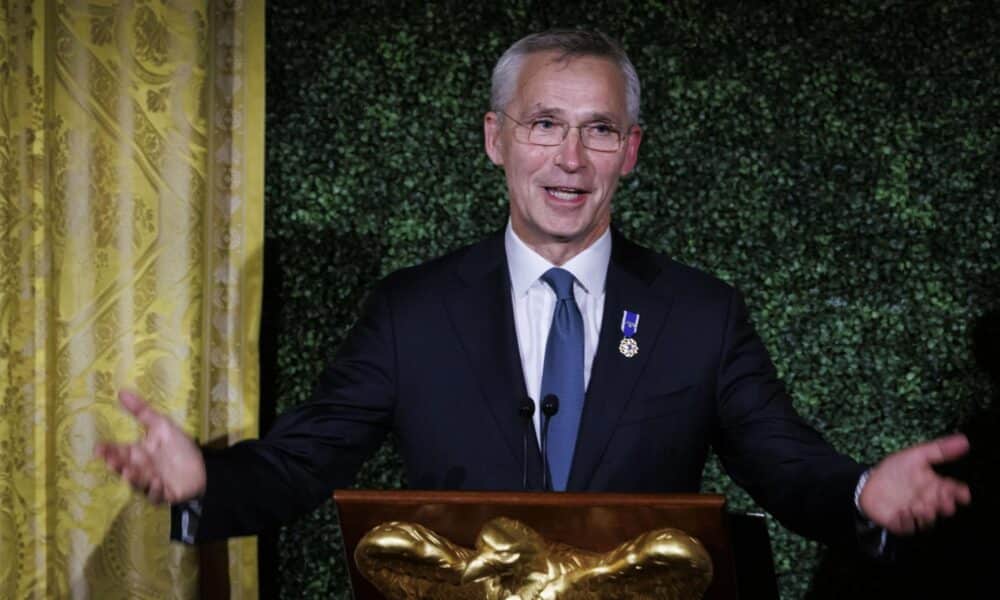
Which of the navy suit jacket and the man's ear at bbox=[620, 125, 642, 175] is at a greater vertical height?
the man's ear at bbox=[620, 125, 642, 175]

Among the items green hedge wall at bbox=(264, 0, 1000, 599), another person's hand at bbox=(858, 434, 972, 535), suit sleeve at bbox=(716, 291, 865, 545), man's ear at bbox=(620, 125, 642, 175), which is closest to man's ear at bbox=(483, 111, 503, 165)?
man's ear at bbox=(620, 125, 642, 175)

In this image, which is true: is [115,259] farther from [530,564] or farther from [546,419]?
[530,564]

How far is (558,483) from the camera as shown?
1923mm

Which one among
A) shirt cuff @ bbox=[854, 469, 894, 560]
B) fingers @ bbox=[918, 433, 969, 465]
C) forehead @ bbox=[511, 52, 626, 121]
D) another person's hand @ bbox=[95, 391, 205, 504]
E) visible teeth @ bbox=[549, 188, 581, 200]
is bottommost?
shirt cuff @ bbox=[854, 469, 894, 560]

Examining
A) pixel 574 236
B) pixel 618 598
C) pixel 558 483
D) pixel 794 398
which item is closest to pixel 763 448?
pixel 558 483

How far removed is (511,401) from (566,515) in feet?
1.97

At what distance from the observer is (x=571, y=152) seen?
6.64ft

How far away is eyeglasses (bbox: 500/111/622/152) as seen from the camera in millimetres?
2045

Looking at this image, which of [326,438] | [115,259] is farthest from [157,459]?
[115,259]

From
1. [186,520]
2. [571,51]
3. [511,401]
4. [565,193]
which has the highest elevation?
[571,51]

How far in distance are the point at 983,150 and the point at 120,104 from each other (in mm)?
2023

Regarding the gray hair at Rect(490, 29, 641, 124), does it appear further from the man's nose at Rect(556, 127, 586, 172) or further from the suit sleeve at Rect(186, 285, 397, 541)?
the suit sleeve at Rect(186, 285, 397, 541)

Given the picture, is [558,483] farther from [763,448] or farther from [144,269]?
[144,269]

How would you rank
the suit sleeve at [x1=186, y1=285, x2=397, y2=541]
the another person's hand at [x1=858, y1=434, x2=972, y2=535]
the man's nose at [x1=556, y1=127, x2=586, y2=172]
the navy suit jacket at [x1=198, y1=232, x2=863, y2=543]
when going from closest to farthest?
the another person's hand at [x1=858, y1=434, x2=972, y2=535], the suit sleeve at [x1=186, y1=285, x2=397, y2=541], the navy suit jacket at [x1=198, y1=232, x2=863, y2=543], the man's nose at [x1=556, y1=127, x2=586, y2=172]
